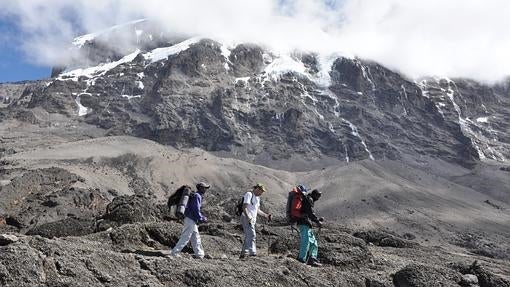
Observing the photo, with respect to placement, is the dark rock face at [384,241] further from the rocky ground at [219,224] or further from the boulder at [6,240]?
the boulder at [6,240]

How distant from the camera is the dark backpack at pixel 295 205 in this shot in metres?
Answer: 14.9

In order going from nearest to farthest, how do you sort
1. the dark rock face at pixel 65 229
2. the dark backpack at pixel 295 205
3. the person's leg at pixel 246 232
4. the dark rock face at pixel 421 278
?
the dark rock face at pixel 421 278
the person's leg at pixel 246 232
the dark backpack at pixel 295 205
the dark rock face at pixel 65 229

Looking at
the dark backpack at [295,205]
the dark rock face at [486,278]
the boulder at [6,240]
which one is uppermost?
the dark backpack at [295,205]

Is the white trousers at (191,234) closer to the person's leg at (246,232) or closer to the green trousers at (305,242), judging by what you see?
the person's leg at (246,232)

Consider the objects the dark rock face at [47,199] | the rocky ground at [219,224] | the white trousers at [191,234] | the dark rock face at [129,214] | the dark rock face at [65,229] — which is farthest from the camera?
the dark rock face at [47,199]

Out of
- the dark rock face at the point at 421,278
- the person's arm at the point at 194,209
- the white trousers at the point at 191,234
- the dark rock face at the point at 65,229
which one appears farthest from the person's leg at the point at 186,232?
the dark rock face at the point at 65,229

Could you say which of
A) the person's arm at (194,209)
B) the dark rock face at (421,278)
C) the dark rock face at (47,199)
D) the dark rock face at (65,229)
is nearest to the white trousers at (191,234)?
the person's arm at (194,209)

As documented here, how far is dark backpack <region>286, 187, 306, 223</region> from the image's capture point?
49.0ft

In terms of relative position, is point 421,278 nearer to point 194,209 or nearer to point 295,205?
point 295,205

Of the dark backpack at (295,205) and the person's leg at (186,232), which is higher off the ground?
the dark backpack at (295,205)

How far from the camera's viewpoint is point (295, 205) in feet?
49.1

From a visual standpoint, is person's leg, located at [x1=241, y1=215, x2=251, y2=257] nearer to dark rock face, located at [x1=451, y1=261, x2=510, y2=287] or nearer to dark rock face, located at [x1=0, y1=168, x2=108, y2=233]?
dark rock face, located at [x1=451, y1=261, x2=510, y2=287]

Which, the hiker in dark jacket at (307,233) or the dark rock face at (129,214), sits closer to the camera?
the hiker in dark jacket at (307,233)

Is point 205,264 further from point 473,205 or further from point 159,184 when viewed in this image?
point 473,205
